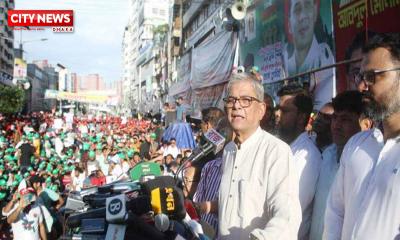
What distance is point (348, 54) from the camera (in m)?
5.47

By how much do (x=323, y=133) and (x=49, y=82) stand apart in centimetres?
16495

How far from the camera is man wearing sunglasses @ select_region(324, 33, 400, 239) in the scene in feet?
6.51

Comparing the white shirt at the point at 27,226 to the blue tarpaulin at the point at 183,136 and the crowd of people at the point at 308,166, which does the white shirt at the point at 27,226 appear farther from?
the blue tarpaulin at the point at 183,136

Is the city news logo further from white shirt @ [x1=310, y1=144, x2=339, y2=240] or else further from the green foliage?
the green foliage

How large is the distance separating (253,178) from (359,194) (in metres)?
0.52

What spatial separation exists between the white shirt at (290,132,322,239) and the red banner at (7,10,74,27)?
16.9 m

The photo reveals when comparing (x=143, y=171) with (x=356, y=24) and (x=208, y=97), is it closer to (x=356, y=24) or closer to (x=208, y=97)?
(x=356, y=24)

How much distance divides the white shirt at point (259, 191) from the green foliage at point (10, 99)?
4907 cm

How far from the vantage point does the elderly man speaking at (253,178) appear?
2287 millimetres

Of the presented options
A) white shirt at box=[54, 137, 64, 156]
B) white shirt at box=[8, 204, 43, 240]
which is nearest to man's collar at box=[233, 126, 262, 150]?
white shirt at box=[8, 204, 43, 240]

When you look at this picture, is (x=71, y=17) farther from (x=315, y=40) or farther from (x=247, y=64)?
(x=315, y=40)

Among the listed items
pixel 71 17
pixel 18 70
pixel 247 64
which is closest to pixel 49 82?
pixel 18 70

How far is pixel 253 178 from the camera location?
2.44m

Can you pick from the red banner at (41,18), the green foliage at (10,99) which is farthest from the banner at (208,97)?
the green foliage at (10,99)
